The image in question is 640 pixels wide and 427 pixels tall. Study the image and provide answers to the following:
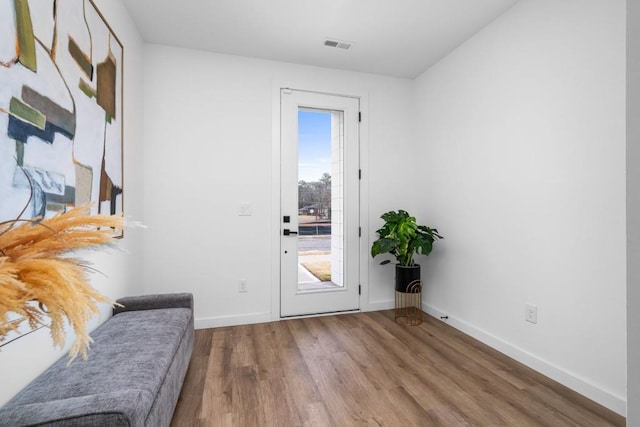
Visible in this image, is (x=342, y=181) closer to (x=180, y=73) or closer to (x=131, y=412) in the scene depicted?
(x=180, y=73)

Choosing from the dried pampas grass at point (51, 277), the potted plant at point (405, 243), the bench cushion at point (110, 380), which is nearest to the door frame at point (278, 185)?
the potted plant at point (405, 243)

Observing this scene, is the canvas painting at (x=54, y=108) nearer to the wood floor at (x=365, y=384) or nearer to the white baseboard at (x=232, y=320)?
the wood floor at (x=365, y=384)

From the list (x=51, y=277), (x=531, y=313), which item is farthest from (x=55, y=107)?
(x=531, y=313)

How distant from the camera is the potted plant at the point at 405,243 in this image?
3.03 meters

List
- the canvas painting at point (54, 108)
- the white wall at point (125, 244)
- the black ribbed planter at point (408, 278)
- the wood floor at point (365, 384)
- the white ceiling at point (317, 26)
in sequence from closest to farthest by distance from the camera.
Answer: the canvas painting at point (54, 108) → the white wall at point (125, 244) → the wood floor at point (365, 384) → the white ceiling at point (317, 26) → the black ribbed planter at point (408, 278)

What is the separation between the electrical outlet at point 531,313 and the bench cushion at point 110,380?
7.93 ft

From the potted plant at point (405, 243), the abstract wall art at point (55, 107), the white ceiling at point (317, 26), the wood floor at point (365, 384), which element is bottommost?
the wood floor at point (365, 384)

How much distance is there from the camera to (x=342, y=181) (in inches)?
136

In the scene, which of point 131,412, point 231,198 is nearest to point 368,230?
point 231,198

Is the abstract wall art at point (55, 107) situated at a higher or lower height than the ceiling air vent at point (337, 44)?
lower

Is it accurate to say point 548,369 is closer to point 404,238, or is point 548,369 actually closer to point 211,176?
point 404,238

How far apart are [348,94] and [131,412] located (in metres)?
3.25

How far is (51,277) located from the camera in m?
0.54

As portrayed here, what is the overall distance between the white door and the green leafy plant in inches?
17.2
